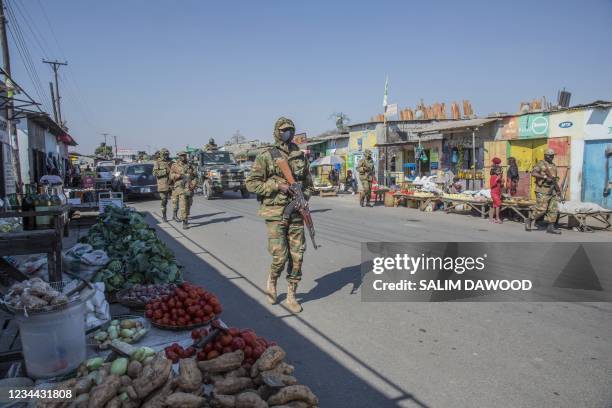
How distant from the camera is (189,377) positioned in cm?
279

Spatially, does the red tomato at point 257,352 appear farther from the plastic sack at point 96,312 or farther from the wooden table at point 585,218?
the wooden table at point 585,218

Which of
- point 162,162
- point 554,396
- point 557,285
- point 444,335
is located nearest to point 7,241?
point 444,335

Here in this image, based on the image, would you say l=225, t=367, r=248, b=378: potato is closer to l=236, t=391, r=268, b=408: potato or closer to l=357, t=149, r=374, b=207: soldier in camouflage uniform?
l=236, t=391, r=268, b=408: potato

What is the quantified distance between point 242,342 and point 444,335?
2260 mm

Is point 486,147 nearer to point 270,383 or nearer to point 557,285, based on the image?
point 557,285

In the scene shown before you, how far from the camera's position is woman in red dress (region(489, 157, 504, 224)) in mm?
12109

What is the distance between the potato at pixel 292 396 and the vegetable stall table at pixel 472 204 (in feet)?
39.8

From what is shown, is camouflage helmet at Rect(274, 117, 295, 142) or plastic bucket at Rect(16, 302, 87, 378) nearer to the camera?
plastic bucket at Rect(16, 302, 87, 378)

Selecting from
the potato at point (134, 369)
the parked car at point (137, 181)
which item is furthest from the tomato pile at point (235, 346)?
the parked car at point (137, 181)

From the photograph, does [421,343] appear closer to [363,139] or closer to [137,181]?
[137,181]

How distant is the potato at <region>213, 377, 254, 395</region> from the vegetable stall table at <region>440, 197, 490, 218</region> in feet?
40.0

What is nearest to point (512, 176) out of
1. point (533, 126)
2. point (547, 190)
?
point (533, 126)

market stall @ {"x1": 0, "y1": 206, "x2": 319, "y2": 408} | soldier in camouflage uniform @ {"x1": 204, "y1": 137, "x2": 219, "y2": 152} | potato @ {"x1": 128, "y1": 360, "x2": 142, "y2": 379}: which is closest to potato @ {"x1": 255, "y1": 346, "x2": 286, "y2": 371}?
market stall @ {"x1": 0, "y1": 206, "x2": 319, "y2": 408}

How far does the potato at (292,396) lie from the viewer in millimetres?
2723
